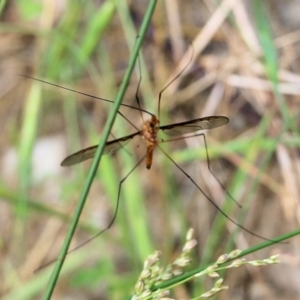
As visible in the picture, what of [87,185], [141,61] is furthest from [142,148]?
[87,185]

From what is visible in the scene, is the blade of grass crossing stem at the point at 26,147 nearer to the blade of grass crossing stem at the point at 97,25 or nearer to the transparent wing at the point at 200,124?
the blade of grass crossing stem at the point at 97,25

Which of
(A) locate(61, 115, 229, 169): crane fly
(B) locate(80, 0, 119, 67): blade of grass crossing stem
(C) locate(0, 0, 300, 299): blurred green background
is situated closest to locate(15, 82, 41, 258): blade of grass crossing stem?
(C) locate(0, 0, 300, 299): blurred green background

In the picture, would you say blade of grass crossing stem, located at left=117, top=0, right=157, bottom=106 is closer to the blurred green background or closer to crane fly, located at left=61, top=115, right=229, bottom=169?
the blurred green background

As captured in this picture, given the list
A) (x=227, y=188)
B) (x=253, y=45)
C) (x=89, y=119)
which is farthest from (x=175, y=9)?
(x=227, y=188)

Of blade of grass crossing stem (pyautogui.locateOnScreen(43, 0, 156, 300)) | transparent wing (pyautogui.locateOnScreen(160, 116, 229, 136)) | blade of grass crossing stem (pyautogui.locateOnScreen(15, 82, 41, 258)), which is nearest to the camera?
blade of grass crossing stem (pyautogui.locateOnScreen(43, 0, 156, 300))

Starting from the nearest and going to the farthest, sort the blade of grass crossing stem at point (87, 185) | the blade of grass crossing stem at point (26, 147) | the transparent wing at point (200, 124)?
the blade of grass crossing stem at point (87, 185)
the transparent wing at point (200, 124)
the blade of grass crossing stem at point (26, 147)

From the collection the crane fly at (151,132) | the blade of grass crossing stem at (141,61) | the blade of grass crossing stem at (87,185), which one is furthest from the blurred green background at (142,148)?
the blade of grass crossing stem at (87,185)

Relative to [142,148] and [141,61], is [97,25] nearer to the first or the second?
[141,61]

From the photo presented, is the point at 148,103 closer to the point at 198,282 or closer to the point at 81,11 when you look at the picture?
the point at 81,11
